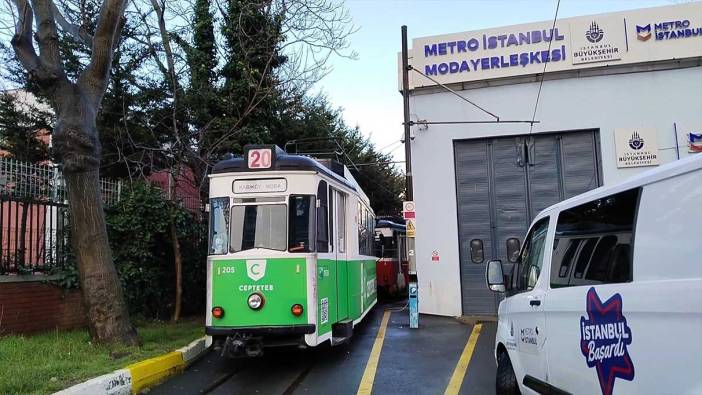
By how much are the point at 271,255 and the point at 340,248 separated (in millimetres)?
1728

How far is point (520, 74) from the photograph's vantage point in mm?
13891

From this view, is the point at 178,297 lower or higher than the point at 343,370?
higher

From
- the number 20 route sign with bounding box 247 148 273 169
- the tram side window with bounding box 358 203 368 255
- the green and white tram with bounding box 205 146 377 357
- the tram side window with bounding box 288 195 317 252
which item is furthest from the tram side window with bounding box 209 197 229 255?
the tram side window with bounding box 358 203 368 255

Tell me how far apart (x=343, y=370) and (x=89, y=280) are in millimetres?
3833

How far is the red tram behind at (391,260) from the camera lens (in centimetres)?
1939

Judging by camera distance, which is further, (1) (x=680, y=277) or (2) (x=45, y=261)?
(2) (x=45, y=261)

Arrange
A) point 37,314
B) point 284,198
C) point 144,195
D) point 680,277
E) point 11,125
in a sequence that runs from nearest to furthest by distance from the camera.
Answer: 1. point 680,277
2. point 284,198
3. point 37,314
4. point 144,195
5. point 11,125

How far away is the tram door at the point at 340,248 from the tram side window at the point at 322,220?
0.25m

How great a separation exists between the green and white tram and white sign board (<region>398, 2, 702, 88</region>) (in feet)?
21.7

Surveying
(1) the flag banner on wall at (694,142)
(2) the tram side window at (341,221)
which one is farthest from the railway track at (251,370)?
(1) the flag banner on wall at (694,142)

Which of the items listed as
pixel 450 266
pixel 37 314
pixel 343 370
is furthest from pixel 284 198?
pixel 450 266

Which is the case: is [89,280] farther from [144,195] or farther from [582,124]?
[582,124]

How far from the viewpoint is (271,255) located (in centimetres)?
805

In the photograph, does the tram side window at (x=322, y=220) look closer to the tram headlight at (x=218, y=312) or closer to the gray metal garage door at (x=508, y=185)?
the tram headlight at (x=218, y=312)
